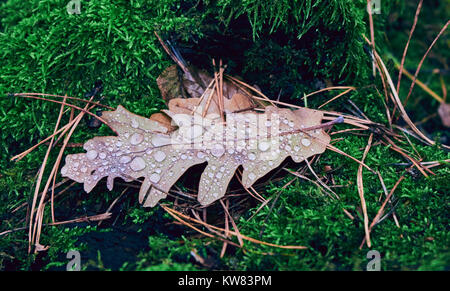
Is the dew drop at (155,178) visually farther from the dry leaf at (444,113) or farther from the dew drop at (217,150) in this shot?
the dry leaf at (444,113)

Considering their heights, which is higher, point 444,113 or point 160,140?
point 160,140

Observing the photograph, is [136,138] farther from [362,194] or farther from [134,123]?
[362,194]

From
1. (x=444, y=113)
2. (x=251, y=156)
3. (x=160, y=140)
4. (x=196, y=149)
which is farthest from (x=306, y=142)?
(x=444, y=113)

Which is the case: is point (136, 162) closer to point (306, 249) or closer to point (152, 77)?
point (152, 77)

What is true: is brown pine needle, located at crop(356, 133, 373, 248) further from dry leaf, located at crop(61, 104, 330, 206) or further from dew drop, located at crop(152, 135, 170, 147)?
dew drop, located at crop(152, 135, 170, 147)

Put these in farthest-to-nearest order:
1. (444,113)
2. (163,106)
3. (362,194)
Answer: (444,113), (163,106), (362,194)
